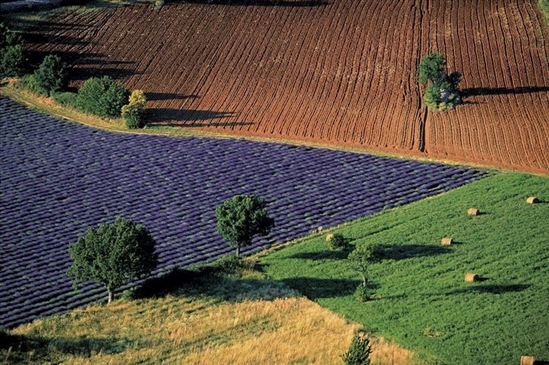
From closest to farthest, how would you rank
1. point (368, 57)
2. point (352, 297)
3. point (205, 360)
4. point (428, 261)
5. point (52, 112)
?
point (205, 360), point (352, 297), point (428, 261), point (52, 112), point (368, 57)

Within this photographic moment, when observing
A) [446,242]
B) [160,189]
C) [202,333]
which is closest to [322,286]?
[202,333]

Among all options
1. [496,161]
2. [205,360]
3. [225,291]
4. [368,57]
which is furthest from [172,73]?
[205,360]

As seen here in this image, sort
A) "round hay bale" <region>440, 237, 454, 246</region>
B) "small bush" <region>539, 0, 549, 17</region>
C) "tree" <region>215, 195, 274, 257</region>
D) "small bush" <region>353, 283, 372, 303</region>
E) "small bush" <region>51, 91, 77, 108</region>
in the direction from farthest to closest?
"small bush" <region>539, 0, 549, 17</region> → "small bush" <region>51, 91, 77, 108</region> → "round hay bale" <region>440, 237, 454, 246</region> → "tree" <region>215, 195, 274, 257</region> → "small bush" <region>353, 283, 372, 303</region>

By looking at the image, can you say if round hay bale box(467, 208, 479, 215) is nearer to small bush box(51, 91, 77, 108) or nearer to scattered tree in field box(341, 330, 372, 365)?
scattered tree in field box(341, 330, 372, 365)

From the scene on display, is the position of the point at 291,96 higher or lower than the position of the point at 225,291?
higher

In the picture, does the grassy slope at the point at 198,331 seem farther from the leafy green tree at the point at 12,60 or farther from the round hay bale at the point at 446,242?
the leafy green tree at the point at 12,60

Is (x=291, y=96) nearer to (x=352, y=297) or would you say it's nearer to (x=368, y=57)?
(x=368, y=57)

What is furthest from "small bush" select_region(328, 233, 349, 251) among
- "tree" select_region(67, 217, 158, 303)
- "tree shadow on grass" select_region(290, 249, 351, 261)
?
"tree" select_region(67, 217, 158, 303)
